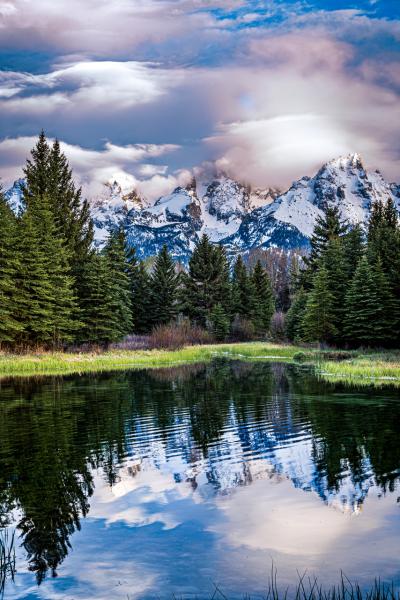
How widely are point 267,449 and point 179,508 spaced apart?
4.90 m

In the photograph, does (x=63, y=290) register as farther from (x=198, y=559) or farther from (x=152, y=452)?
(x=198, y=559)

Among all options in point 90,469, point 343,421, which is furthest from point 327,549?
point 343,421

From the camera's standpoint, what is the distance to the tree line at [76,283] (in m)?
42.5

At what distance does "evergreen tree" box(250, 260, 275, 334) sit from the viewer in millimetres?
89250

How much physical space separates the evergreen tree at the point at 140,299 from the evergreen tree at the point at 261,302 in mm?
20860

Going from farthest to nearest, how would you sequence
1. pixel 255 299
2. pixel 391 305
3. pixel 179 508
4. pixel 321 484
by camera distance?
1. pixel 255 299
2. pixel 391 305
3. pixel 321 484
4. pixel 179 508

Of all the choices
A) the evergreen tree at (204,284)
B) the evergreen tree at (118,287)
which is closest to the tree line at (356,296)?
the evergreen tree at (118,287)

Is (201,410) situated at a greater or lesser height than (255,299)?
lesser

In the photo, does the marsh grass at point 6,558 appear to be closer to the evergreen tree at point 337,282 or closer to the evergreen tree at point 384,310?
the evergreen tree at point 384,310

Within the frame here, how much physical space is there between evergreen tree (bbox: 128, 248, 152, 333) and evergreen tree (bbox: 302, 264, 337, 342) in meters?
25.9

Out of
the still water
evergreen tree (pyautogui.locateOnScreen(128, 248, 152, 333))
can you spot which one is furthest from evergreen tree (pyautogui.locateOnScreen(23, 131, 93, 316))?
the still water

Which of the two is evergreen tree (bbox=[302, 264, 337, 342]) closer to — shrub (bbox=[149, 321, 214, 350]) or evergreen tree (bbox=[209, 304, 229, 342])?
shrub (bbox=[149, 321, 214, 350])

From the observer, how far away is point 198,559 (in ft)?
24.3

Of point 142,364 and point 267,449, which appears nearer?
point 267,449
